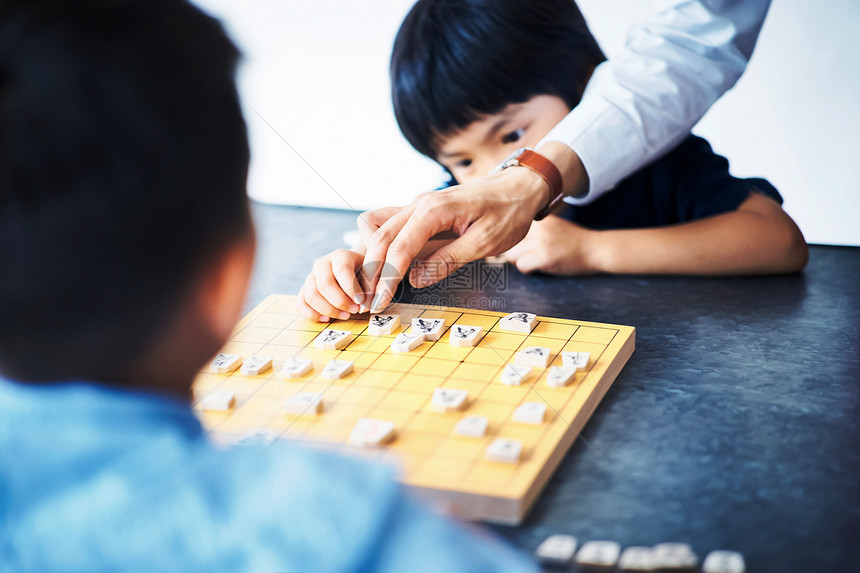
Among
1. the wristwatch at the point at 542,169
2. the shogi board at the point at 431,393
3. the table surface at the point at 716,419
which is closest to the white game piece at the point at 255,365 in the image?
the shogi board at the point at 431,393

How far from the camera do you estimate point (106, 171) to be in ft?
1.26

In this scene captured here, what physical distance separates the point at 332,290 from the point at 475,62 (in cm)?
65

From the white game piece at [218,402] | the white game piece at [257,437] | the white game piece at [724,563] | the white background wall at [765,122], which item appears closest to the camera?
the white game piece at [724,563]

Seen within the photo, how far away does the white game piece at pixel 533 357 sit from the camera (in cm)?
78

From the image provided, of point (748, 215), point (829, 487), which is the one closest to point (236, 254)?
point (829, 487)

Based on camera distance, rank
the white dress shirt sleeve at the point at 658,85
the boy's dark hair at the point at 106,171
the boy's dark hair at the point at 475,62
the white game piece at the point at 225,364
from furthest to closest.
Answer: the boy's dark hair at the point at 475,62
the white dress shirt sleeve at the point at 658,85
the white game piece at the point at 225,364
the boy's dark hair at the point at 106,171

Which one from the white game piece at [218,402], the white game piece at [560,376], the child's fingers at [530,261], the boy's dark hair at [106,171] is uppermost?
the boy's dark hair at [106,171]

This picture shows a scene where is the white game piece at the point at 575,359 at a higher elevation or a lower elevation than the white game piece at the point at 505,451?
lower

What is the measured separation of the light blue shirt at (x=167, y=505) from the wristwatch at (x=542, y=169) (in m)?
0.76

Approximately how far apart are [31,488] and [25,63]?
0.77ft

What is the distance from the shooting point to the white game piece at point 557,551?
0.50 meters

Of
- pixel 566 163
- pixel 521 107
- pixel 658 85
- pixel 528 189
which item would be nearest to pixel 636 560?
pixel 528 189

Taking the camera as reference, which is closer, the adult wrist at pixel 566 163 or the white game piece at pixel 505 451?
the white game piece at pixel 505 451

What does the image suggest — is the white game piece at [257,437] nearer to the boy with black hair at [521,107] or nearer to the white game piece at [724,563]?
the white game piece at [724,563]
